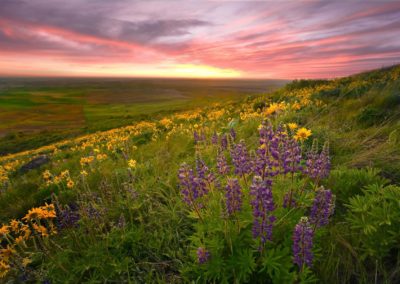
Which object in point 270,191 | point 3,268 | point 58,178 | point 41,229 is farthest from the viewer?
point 58,178

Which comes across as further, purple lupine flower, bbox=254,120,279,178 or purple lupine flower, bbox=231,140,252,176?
purple lupine flower, bbox=231,140,252,176

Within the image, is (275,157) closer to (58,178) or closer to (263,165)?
(263,165)

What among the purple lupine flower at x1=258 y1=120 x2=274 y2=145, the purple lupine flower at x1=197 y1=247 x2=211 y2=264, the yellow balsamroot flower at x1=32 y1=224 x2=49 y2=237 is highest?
the purple lupine flower at x1=258 y1=120 x2=274 y2=145

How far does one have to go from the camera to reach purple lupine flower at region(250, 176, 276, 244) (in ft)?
6.31

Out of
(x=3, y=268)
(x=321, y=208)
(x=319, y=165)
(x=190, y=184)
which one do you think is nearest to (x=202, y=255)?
(x=190, y=184)

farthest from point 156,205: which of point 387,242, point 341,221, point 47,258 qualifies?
point 387,242

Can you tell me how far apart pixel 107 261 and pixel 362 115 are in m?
6.26

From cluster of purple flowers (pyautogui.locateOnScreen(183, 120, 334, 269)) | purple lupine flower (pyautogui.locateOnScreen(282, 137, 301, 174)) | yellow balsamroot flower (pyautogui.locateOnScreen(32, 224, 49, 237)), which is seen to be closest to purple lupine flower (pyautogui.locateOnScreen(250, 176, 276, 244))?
cluster of purple flowers (pyautogui.locateOnScreen(183, 120, 334, 269))

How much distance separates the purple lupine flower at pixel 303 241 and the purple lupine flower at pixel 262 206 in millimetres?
215

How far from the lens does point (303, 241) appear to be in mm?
1883

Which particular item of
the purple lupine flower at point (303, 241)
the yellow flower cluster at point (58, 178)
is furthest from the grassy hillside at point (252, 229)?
the yellow flower cluster at point (58, 178)

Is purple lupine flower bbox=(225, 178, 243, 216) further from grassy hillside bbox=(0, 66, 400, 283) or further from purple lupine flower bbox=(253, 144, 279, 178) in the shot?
purple lupine flower bbox=(253, 144, 279, 178)

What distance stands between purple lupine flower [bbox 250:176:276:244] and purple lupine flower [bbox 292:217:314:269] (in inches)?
8.5

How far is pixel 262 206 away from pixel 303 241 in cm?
36
